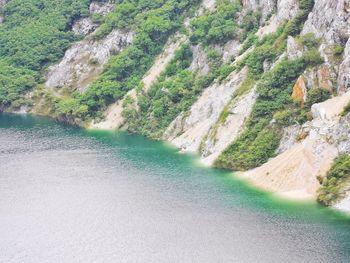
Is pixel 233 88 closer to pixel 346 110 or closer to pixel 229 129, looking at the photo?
pixel 229 129

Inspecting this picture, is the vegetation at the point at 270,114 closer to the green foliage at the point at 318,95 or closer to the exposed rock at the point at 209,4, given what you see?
the green foliage at the point at 318,95

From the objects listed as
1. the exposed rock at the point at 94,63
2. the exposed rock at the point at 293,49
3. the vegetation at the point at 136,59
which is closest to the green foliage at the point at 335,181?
the exposed rock at the point at 293,49

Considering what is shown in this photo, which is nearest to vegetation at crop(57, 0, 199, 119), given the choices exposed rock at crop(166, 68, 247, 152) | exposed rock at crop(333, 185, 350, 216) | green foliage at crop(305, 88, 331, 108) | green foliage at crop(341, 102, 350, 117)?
exposed rock at crop(166, 68, 247, 152)

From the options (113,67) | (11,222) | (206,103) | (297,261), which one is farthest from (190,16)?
(297,261)

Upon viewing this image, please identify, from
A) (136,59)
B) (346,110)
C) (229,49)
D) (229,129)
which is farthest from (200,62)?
(346,110)

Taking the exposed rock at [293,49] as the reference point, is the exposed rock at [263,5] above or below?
above

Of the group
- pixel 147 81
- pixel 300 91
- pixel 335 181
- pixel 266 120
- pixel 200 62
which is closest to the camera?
pixel 335 181

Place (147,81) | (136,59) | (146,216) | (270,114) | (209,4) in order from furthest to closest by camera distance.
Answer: (136,59), (209,4), (147,81), (270,114), (146,216)

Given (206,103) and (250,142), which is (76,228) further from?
(206,103)
